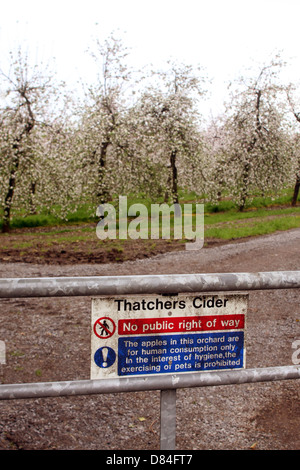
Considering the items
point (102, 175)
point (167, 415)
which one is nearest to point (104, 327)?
point (167, 415)

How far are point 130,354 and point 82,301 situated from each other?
5471 mm

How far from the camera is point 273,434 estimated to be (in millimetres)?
3438

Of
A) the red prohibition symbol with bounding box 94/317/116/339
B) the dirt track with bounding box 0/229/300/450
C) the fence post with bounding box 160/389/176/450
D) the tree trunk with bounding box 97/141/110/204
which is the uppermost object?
the tree trunk with bounding box 97/141/110/204

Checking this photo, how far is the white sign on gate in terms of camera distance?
77.4 inches

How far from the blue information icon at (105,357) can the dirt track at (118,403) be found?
1.61 meters

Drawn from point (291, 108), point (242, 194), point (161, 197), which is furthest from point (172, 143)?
point (291, 108)

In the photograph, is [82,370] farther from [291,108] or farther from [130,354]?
[291,108]

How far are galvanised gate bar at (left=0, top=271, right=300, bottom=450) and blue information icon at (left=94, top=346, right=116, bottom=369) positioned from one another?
8 centimetres

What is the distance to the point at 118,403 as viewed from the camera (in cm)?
390

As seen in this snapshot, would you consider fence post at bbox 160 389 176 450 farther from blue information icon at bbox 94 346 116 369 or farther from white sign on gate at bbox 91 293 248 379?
blue information icon at bbox 94 346 116 369

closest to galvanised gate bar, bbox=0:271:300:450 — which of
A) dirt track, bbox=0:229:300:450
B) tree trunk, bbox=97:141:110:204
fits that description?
dirt track, bbox=0:229:300:450

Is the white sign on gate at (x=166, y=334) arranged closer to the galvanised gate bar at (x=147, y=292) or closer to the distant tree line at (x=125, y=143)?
the galvanised gate bar at (x=147, y=292)

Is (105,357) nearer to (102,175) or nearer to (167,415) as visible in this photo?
(167,415)

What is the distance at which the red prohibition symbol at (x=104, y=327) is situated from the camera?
76.5 inches
